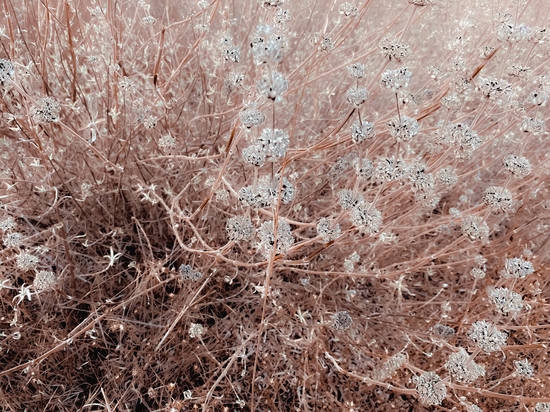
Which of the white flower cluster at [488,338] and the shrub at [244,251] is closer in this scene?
the white flower cluster at [488,338]

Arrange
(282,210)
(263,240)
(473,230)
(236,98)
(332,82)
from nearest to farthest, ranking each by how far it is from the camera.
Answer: (263,240) → (473,230) → (282,210) → (236,98) → (332,82)

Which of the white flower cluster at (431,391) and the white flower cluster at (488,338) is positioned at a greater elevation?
the white flower cluster at (488,338)

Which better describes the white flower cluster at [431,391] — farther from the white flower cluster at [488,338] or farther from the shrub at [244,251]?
the white flower cluster at [488,338]

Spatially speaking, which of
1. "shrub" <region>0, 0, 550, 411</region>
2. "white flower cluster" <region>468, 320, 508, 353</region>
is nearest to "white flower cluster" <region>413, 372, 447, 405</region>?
"shrub" <region>0, 0, 550, 411</region>

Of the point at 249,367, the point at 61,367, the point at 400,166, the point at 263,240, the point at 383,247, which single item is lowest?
the point at 61,367

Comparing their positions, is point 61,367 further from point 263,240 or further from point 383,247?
point 383,247

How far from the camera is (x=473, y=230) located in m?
1.20

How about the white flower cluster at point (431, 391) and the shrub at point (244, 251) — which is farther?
the shrub at point (244, 251)

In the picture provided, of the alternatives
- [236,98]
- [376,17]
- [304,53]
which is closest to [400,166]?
[236,98]

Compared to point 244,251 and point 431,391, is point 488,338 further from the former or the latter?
point 244,251

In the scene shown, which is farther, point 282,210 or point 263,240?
point 282,210

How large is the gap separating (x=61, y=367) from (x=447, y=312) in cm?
116

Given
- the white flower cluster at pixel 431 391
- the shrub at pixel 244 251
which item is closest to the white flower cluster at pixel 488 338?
the shrub at pixel 244 251

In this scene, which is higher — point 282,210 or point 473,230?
point 473,230
